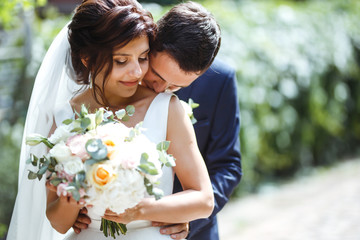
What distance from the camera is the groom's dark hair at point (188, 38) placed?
2287mm

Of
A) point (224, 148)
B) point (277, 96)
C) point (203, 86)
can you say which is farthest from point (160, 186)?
point (277, 96)

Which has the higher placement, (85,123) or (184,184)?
(85,123)

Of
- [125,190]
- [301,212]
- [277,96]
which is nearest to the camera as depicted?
[125,190]

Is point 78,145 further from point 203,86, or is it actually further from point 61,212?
point 203,86

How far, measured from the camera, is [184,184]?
2.21m

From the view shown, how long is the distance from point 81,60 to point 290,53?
17.0ft

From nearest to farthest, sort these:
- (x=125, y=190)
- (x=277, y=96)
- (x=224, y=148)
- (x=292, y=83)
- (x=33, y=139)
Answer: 1. (x=125, y=190)
2. (x=33, y=139)
3. (x=224, y=148)
4. (x=277, y=96)
5. (x=292, y=83)

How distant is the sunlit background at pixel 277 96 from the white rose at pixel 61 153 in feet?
11.1

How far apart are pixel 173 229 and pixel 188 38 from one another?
32.9 inches

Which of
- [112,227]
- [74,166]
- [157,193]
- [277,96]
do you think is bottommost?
[277,96]

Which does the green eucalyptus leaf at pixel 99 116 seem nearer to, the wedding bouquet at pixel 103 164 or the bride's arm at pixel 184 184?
the wedding bouquet at pixel 103 164

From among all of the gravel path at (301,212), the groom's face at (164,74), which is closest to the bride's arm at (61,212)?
the groom's face at (164,74)

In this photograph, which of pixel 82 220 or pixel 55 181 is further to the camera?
pixel 82 220

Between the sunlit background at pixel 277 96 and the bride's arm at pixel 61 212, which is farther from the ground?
the bride's arm at pixel 61 212
